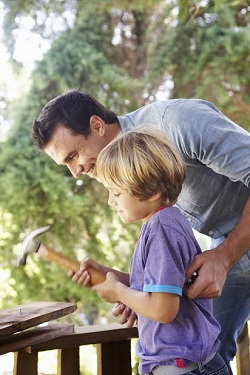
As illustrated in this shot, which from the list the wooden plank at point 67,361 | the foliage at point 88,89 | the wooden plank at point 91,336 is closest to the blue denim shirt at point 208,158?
the wooden plank at point 91,336

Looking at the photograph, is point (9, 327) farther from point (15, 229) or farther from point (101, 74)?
point (101, 74)

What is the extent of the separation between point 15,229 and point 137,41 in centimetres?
207

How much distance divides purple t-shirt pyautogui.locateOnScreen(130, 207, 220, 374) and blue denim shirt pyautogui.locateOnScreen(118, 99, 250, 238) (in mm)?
256

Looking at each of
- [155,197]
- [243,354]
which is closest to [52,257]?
[155,197]

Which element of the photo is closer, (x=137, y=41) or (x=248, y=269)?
(x=248, y=269)

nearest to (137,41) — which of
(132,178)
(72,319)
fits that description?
(72,319)

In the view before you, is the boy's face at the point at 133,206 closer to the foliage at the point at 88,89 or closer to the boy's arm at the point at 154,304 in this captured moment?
the boy's arm at the point at 154,304

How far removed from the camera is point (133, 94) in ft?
17.4

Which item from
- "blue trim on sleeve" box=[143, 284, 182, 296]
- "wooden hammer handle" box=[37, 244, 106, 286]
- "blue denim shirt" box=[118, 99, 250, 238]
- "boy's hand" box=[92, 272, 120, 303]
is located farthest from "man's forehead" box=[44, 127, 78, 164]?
"blue trim on sleeve" box=[143, 284, 182, 296]

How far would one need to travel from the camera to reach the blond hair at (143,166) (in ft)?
4.00

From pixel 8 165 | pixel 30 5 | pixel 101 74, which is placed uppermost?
pixel 30 5

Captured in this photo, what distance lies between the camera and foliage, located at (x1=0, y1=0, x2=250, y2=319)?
16.3ft

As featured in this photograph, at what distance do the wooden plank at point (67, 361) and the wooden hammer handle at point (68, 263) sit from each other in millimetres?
226

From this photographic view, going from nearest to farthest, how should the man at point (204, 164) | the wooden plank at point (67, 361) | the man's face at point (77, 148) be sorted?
the man at point (204, 164), the wooden plank at point (67, 361), the man's face at point (77, 148)
